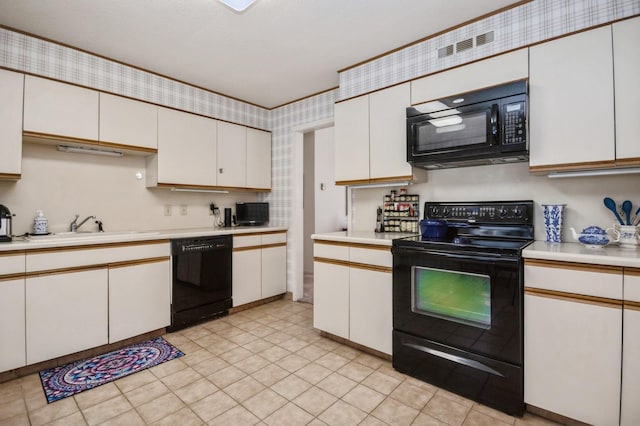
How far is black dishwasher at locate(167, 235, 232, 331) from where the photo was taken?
3029 mm

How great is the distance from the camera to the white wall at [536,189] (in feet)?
6.52

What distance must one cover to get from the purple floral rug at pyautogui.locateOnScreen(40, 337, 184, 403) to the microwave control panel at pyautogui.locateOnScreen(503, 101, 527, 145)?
9.73 feet

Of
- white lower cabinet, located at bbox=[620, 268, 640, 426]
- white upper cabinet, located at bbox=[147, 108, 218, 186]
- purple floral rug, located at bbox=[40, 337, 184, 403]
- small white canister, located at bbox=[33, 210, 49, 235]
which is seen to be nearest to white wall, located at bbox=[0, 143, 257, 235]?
small white canister, located at bbox=[33, 210, 49, 235]

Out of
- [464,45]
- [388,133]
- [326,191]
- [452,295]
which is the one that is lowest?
[452,295]

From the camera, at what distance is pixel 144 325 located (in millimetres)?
2789

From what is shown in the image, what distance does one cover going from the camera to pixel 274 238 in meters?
4.00

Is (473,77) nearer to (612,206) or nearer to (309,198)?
(612,206)

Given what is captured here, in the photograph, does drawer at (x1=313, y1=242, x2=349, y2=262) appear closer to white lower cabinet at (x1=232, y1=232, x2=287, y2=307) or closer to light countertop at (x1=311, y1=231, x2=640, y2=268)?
white lower cabinet at (x1=232, y1=232, x2=287, y2=307)

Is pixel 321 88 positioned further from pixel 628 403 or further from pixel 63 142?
pixel 628 403

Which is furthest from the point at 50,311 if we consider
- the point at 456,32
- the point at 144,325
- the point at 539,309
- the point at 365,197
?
the point at 456,32

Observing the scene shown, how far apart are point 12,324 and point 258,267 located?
7.05 ft

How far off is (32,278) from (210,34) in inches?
89.7

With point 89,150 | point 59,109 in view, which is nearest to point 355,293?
point 89,150

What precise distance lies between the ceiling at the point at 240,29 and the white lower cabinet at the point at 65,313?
194 cm
